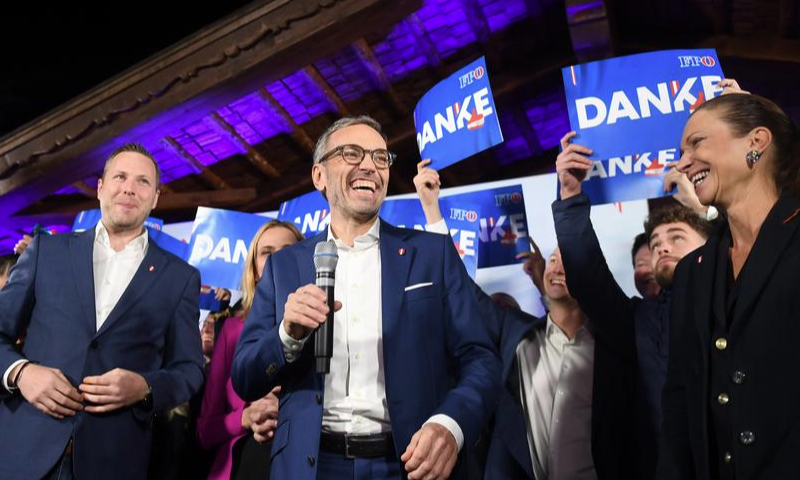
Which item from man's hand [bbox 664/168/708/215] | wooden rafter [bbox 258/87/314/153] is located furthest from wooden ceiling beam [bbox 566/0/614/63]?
wooden rafter [bbox 258/87/314/153]

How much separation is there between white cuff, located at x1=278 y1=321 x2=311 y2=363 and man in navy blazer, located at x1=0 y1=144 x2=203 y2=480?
0.90m

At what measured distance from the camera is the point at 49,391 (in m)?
2.50

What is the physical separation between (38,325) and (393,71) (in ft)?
13.2

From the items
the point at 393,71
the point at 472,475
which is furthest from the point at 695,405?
the point at 393,71

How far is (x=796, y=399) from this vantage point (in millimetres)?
1772

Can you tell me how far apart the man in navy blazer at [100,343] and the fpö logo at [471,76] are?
1730mm

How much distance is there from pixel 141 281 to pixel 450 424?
60.5 inches

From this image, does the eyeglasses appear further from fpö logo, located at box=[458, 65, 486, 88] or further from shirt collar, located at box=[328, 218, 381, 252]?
fpö logo, located at box=[458, 65, 486, 88]

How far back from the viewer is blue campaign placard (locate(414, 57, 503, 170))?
12.5 ft

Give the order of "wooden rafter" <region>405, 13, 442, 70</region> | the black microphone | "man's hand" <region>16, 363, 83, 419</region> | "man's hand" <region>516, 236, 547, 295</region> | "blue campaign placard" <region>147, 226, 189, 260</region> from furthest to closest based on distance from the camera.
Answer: "wooden rafter" <region>405, 13, 442, 70</region>, "blue campaign placard" <region>147, 226, 189, 260</region>, "man's hand" <region>516, 236, 547, 295</region>, "man's hand" <region>16, 363, 83, 419</region>, the black microphone

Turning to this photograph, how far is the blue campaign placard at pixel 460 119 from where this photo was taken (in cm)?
382

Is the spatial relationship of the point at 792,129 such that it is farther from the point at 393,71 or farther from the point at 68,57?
the point at 68,57

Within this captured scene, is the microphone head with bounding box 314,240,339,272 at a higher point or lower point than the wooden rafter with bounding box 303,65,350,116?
lower

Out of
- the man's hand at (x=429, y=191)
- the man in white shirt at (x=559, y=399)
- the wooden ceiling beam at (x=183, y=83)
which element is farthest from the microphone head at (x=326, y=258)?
Result: the wooden ceiling beam at (x=183, y=83)
